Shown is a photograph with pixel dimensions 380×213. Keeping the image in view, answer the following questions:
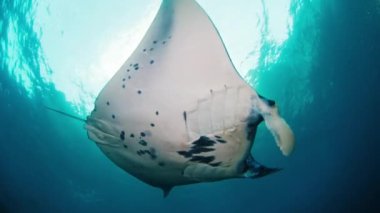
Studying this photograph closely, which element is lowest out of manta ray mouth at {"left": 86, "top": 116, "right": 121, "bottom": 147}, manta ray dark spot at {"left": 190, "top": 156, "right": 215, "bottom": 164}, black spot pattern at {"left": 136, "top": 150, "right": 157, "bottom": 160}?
manta ray dark spot at {"left": 190, "top": 156, "right": 215, "bottom": 164}

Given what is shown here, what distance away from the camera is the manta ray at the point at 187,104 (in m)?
2.74

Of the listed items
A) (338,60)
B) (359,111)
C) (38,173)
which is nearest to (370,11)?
(338,60)

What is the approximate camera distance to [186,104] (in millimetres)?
2809

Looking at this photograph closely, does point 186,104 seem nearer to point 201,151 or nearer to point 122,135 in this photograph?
point 201,151

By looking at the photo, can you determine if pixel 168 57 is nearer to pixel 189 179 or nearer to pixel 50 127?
pixel 189 179

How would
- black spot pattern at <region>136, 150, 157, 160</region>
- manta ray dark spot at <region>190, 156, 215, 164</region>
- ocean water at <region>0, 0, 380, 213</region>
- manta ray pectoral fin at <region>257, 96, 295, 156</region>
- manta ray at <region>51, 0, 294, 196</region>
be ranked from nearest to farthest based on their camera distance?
manta ray pectoral fin at <region>257, 96, 295, 156</region>, manta ray at <region>51, 0, 294, 196</region>, manta ray dark spot at <region>190, 156, 215, 164</region>, black spot pattern at <region>136, 150, 157, 160</region>, ocean water at <region>0, 0, 380, 213</region>

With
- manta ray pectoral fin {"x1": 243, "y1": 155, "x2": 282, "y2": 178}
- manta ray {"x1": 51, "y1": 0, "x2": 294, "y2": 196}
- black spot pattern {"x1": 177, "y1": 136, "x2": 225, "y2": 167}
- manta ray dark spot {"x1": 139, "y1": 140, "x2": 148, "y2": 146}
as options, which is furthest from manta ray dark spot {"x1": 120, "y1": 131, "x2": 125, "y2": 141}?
manta ray pectoral fin {"x1": 243, "y1": 155, "x2": 282, "y2": 178}

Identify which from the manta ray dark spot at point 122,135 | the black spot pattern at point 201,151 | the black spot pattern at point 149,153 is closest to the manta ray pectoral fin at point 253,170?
the black spot pattern at point 201,151

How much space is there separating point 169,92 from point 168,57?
338 mm

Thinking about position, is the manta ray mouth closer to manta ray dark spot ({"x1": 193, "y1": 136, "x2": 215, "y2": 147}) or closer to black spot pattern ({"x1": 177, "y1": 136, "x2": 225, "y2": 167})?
black spot pattern ({"x1": 177, "y1": 136, "x2": 225, "y2": 167})

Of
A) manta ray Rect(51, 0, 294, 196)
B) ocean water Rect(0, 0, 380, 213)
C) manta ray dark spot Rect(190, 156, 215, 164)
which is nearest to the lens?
manta ray Rect(51, 0, 294, 196)

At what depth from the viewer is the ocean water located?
9148 mm

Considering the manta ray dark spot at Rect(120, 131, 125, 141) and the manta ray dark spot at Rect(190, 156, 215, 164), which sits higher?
the manta ray dark spot at Rect(120, 131, 125, 141)

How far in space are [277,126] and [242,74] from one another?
29.8 feet
